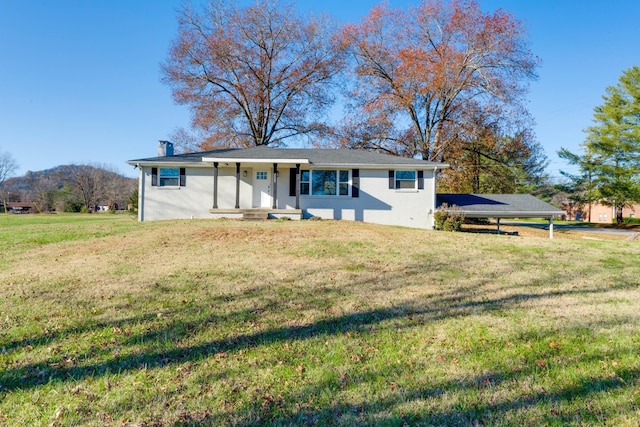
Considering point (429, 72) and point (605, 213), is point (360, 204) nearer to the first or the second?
point (429, 72)

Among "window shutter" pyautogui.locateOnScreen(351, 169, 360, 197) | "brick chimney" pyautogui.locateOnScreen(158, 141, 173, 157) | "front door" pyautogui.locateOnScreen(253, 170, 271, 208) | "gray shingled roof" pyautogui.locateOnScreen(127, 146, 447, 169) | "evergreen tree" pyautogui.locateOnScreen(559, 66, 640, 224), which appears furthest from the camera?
"evergreen tree" pyautogui.locateOnScreen(559, 66, 640, 224)

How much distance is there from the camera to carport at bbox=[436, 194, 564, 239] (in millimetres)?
16312

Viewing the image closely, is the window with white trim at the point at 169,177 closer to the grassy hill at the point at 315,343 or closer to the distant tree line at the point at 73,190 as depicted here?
the grassy hill at the point at 315,343

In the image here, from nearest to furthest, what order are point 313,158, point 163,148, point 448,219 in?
1. point 448,219
2. point 313,158
3. point 163,148

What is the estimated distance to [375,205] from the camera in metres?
16.3

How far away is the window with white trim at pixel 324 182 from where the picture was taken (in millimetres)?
16375

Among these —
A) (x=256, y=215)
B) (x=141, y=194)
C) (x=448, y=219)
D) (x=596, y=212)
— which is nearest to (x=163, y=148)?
(x=141, y=194)

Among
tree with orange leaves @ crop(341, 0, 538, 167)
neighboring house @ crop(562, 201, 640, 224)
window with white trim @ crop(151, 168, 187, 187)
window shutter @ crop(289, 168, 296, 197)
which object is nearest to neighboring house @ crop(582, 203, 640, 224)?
neighboring house @ crop(562, 201, 640, 224)

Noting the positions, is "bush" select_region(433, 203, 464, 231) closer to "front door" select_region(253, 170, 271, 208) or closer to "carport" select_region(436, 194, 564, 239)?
"carport" select_region(436, 194, 564, 239)

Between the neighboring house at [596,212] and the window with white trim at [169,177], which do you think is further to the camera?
the neighboring house at [596,212]

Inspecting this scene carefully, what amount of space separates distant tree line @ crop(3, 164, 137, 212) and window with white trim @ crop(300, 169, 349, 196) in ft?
129

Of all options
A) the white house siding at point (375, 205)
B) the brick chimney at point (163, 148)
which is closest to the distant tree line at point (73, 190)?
the brick chimney at point (163, 148)

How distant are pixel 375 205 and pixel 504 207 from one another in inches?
250

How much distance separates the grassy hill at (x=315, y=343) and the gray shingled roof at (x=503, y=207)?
393 inches
